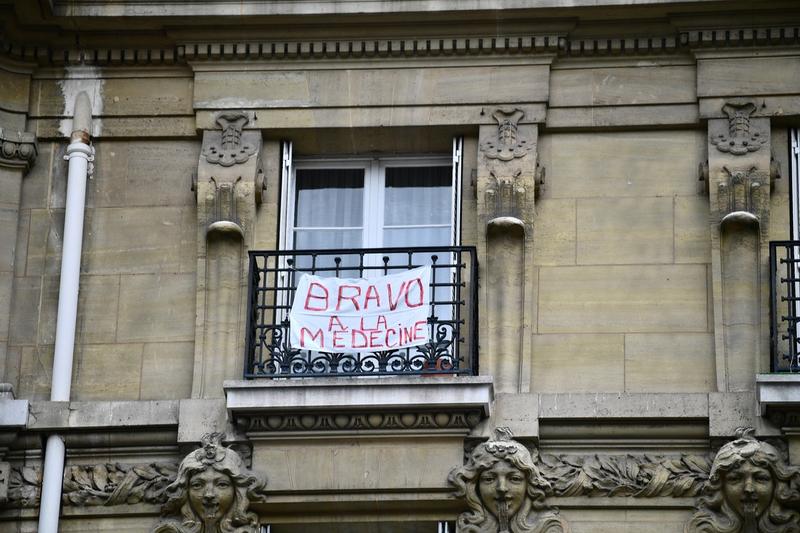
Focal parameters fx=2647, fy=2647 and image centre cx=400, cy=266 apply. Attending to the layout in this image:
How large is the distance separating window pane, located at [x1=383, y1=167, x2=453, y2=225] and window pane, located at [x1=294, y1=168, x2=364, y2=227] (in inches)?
9.2

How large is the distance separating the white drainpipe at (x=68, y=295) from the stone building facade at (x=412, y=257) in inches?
1.7

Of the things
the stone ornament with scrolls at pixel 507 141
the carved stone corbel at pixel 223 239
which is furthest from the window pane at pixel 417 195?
the carved stone corbel at pixel 223 239

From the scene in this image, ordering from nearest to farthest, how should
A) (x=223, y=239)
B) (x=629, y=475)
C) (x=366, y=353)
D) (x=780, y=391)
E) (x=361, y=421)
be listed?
(x=780, y=391)
(x=629, y=475)
(x=361, y=421)
(x=366, y=353)
(x=223, y=239)

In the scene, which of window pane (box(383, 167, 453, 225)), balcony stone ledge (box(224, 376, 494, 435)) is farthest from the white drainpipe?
window pane (box(383, 167, 453, 225))

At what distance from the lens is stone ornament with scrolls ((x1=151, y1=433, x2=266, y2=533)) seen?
1902cm

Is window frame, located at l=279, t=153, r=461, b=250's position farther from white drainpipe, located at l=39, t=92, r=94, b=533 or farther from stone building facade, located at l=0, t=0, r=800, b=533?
white drainpipe, located at l=39, t=92, r=94, b=533

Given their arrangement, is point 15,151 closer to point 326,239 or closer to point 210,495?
point 326,239

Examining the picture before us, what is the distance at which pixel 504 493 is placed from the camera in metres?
18.8

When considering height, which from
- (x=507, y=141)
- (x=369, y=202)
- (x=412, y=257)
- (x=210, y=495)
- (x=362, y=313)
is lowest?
(x=210, y=495)

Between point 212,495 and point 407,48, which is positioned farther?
point 407,48

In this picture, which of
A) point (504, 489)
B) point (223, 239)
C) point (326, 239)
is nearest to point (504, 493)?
point (504, 489)

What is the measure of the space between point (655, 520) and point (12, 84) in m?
6.14

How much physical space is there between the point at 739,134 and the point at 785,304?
4.59ft

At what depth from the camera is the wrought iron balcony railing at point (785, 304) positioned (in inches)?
750
